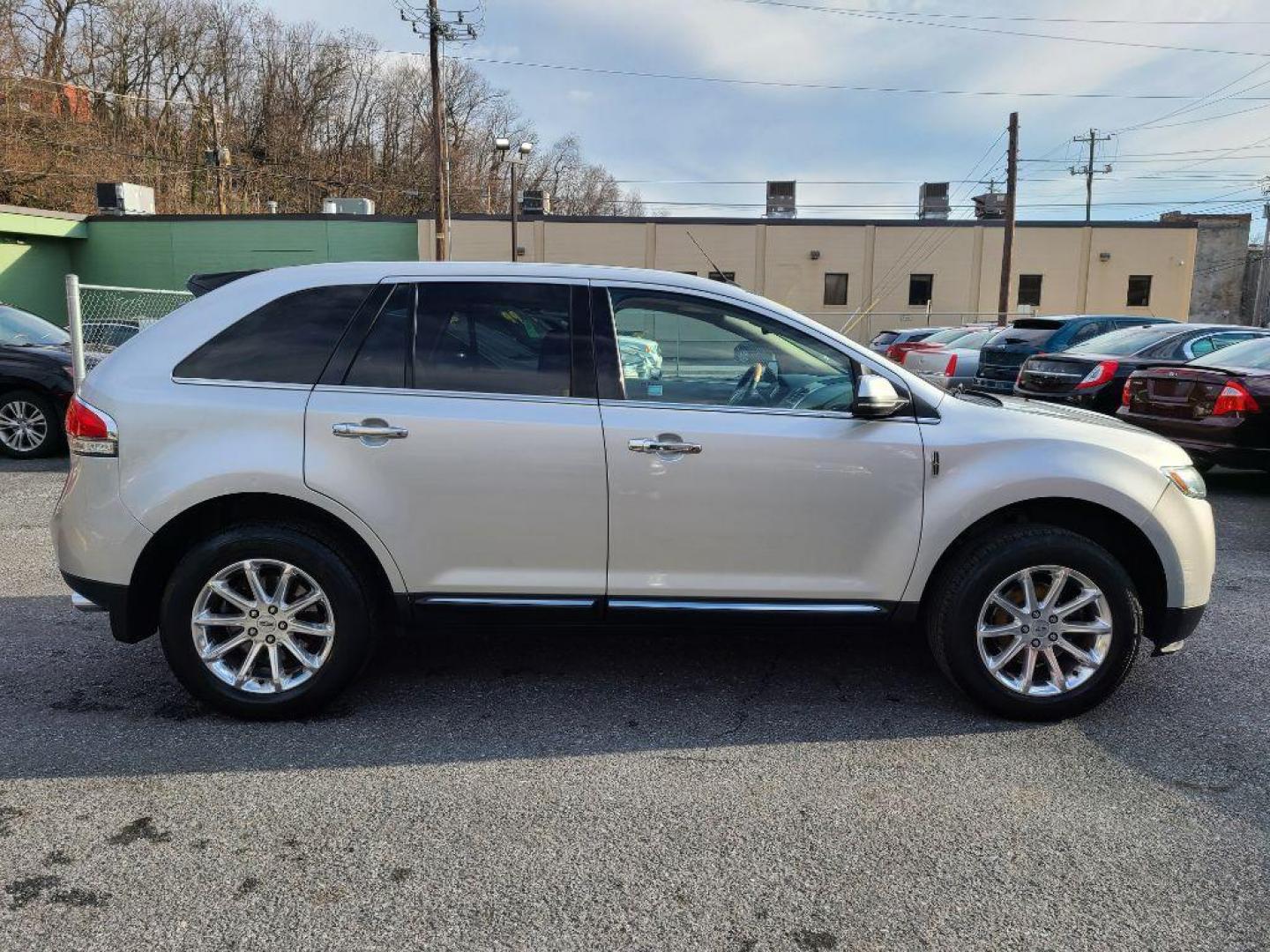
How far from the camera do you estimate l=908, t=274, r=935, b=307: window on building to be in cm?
3672

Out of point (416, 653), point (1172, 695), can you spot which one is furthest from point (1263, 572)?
point (416, 653)

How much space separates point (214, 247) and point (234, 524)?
3216cm

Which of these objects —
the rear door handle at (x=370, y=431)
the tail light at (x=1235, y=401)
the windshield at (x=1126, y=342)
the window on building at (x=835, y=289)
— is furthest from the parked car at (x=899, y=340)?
the rear door handle at (x=370, y=431)

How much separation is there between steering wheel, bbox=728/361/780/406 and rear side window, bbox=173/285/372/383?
1.58 metres

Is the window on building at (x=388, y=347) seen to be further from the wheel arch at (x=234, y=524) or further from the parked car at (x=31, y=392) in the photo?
the parked car at (x=31, y=392)

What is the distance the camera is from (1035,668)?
3633mm

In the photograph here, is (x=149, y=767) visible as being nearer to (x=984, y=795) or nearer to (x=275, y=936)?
(x=275, y=936)

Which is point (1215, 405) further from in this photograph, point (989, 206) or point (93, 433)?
point (989, 206)

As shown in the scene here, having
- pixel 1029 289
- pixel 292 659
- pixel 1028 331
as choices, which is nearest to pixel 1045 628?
pixel 292 659

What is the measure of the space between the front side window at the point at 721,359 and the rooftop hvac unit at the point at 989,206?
38.1m

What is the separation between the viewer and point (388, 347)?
359 cm

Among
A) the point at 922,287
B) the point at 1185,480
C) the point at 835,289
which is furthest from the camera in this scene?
the point at 922,287

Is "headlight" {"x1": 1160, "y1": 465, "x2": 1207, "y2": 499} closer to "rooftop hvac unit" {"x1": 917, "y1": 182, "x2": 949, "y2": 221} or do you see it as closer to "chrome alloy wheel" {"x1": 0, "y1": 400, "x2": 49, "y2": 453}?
"chrome alloy wheel" {"x1": 0, "y1": 400, "x2": 49, "y2": 453}

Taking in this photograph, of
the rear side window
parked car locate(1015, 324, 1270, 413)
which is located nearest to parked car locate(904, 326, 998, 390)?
parked car locate(1015, 324, 1270, 413)
